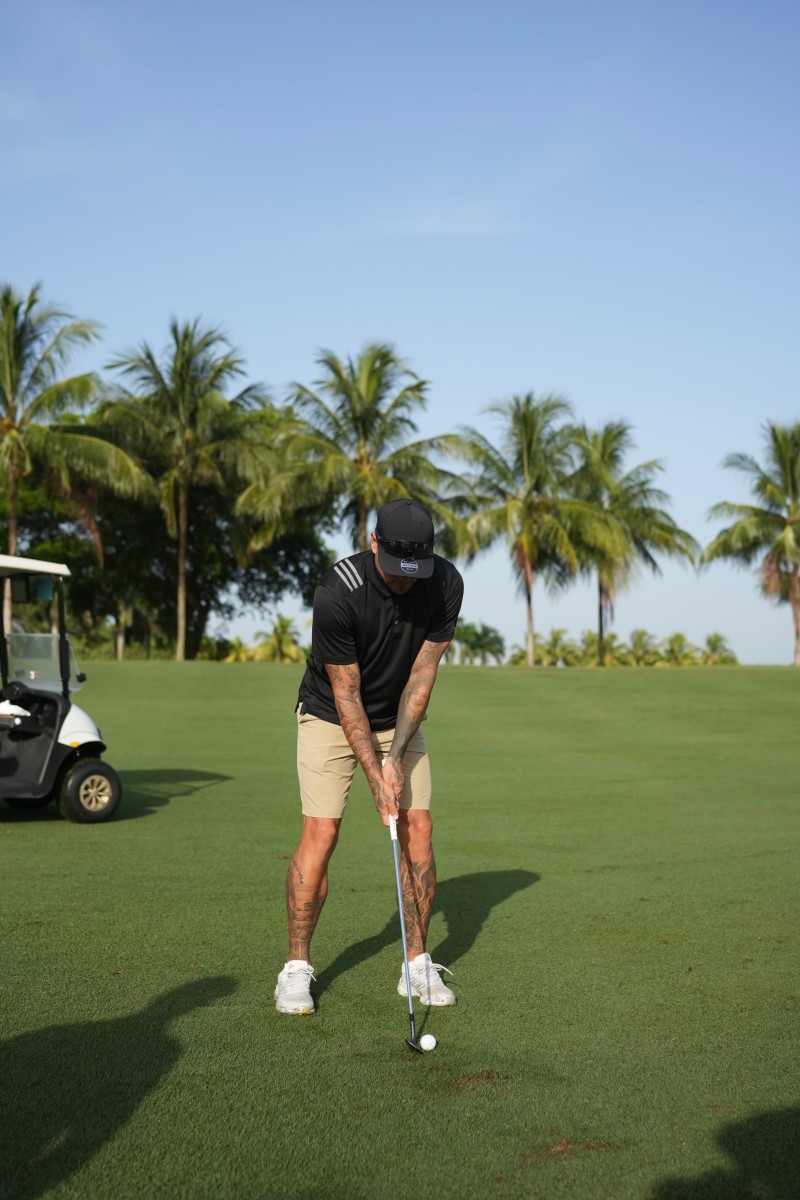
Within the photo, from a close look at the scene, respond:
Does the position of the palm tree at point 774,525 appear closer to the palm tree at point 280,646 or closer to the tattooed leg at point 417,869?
the palm tree at point 280,646

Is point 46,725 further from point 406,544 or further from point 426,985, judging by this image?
point 406,544

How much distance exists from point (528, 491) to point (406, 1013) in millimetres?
38630

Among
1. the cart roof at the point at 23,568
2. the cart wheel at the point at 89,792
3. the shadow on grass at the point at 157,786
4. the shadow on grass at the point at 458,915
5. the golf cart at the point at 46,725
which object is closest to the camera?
the shadow on grass at the point at 458,915

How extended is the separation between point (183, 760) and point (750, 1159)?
39.7 feet

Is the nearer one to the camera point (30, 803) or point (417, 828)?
point (417, 828)

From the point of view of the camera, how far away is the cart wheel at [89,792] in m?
9.48

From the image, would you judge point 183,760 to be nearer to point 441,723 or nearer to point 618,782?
point 618,782

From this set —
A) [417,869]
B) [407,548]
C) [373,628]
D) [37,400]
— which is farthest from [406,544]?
[37,400]

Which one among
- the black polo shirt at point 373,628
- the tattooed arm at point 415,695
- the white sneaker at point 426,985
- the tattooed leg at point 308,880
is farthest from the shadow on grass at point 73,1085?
the black polo shirt at point 373,628

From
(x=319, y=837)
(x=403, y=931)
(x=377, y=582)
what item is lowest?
(x=403, y=931)

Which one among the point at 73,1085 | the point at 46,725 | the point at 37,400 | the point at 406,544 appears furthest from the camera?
the point at 37,400

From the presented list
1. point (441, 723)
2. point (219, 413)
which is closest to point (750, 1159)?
point (441, 723)

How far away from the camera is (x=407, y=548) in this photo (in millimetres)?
4625

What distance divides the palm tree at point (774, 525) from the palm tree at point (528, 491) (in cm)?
706
